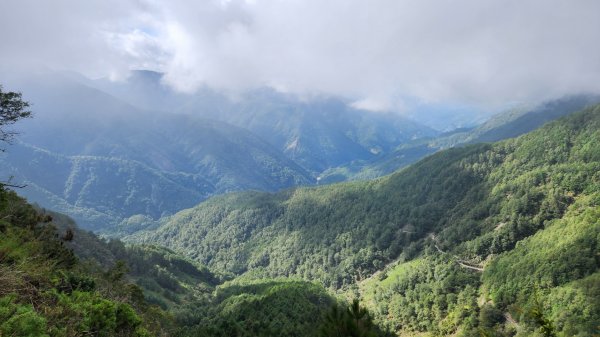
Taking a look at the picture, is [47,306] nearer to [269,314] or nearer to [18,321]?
[18,321]

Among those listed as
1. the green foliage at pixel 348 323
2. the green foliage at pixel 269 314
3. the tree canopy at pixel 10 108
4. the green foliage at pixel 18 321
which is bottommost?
the green foliage at pixel 269 314

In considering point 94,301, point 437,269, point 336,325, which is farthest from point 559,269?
point 94,301

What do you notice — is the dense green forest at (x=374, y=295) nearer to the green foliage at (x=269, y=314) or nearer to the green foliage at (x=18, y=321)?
the green foliage at (x=18, y=321)

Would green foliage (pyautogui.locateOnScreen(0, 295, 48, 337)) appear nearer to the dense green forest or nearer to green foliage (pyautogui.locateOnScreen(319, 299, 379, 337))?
the dense green forest

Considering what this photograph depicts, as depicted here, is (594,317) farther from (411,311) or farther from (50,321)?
(50,321)

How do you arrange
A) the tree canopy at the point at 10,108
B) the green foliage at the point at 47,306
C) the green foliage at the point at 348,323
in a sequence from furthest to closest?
the tree canopy at the point at 10,108 < the green foliage at the point at 348,323 < the green foliage at the point at 47,306

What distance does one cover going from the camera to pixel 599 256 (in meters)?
134

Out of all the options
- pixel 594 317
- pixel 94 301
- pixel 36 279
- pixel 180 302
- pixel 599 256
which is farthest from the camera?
pixel 180 302

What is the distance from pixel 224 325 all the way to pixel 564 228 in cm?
14845

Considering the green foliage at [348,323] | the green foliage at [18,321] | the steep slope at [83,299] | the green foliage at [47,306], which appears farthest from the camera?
the green foliage at [348,323]

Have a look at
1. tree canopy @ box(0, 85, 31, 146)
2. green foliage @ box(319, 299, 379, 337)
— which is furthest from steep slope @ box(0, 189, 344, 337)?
tree canopy @ box(0, 85, 31, 146)

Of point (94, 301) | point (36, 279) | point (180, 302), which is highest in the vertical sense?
point (36, 279)

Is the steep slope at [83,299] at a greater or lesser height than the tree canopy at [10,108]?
lesser

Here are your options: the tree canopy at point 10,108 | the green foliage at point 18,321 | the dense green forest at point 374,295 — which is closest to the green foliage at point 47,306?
the green foliage at point 18,321
